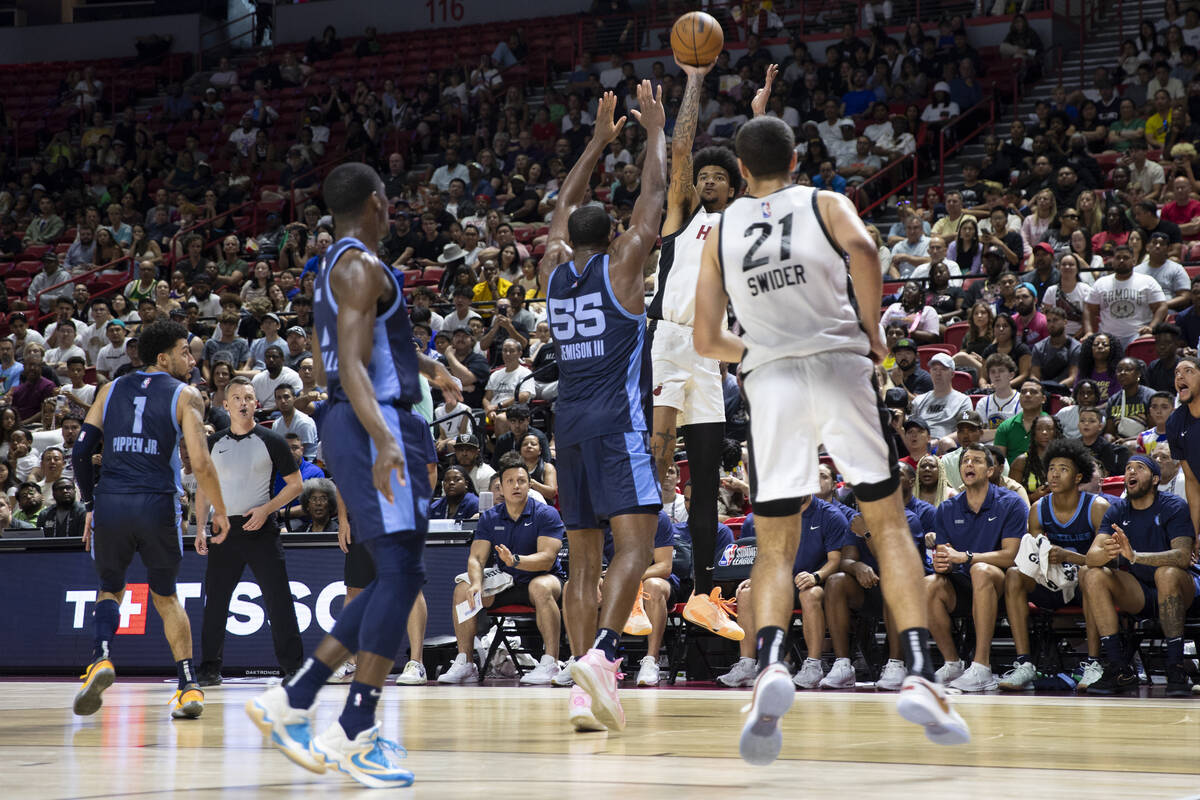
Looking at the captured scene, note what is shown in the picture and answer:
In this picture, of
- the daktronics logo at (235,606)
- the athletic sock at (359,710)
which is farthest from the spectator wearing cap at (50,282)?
the athletic sock at (359,710)

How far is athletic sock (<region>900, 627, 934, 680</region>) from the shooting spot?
14.1 ft

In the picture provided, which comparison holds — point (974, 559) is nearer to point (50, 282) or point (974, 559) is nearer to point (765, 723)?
point (765, 723)

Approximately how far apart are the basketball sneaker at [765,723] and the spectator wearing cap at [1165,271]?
1011 cm

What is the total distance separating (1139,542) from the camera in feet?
29.4

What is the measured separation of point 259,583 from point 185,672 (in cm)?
220

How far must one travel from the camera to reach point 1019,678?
8930 millimetres

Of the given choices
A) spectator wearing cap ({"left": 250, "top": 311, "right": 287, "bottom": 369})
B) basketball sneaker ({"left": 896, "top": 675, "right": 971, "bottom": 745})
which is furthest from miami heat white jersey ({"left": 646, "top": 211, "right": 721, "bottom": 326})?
spectator wearing cap ({"left": 250, "top": 311, "right": 287, "bottom": 369})

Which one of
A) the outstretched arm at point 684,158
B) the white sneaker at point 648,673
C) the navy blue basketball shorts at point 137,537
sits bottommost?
the white sneaker at point 648,673

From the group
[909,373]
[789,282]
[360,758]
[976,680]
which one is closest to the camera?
[360,758]

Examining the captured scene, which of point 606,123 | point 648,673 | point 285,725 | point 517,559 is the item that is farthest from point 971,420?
point 285,725

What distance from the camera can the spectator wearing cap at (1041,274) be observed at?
13523 mm

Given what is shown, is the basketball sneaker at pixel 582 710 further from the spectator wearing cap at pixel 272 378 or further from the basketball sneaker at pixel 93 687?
the spectator wearing cap at pixel 272 378

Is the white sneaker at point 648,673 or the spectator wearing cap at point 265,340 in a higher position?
the spectator wearing cap at point 265,340

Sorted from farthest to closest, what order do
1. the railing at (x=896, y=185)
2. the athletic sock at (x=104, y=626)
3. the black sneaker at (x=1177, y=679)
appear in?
the railing at (x=896, y=185) → the black sneaker at (x=1177, y=679) → the athletic sock at (x=104, y=626)
